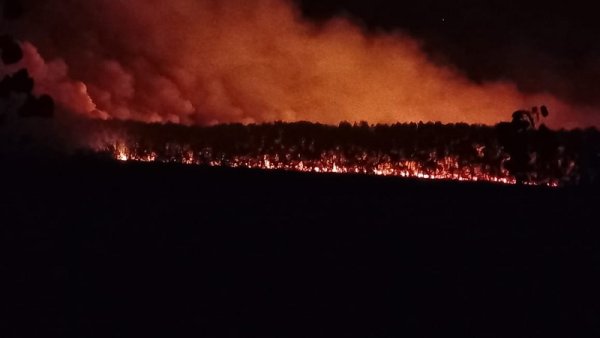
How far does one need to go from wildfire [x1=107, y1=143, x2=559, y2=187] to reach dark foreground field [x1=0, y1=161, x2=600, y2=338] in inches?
174

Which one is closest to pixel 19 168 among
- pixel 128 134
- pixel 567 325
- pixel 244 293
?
pixel 128 134

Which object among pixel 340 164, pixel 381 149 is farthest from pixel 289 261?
pixel 340 164

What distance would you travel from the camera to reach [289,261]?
11.1 m

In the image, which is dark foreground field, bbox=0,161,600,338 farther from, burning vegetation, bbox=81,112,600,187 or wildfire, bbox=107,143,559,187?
wildfire, bbox=107,143,559,187

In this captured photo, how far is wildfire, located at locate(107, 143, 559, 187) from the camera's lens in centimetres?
2302

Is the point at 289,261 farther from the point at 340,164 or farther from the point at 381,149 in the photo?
the point at 340,164

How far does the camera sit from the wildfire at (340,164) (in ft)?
75.5

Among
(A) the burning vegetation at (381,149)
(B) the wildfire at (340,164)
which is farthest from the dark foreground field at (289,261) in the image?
(B) the wildfire at (340,164)

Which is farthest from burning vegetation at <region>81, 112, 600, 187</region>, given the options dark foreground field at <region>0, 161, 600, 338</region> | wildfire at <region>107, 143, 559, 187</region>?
dark foreground field at <region>0, 161, 600, 338</region>

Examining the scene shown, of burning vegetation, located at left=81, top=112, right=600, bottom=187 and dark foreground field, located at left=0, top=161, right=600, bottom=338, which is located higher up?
burning vegetation, located at left=81, top=112, right=600, bottom=187

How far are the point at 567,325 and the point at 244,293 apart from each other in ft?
10.1

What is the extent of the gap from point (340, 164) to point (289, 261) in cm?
1343

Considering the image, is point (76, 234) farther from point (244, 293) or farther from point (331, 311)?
point (331, 311)

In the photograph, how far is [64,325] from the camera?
8031mm
